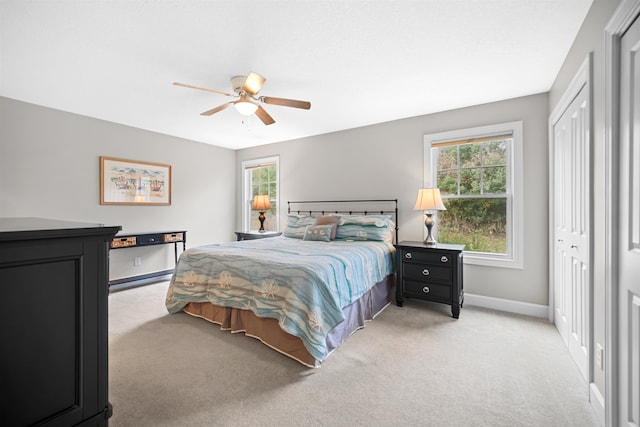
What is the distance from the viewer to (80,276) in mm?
974

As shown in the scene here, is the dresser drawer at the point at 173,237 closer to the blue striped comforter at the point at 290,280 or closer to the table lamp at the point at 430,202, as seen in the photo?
the blue striped comforter at the point at 290,280

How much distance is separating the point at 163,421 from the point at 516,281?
357 cm

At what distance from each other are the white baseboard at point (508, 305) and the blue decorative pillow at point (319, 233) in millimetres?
1878

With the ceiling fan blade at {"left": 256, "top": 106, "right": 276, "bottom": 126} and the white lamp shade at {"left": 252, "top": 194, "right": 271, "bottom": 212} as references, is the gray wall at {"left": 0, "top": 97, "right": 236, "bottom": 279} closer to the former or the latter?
the white lamp shade at {"left": 252, "top": 194, "right": 271, "bottom": 212}

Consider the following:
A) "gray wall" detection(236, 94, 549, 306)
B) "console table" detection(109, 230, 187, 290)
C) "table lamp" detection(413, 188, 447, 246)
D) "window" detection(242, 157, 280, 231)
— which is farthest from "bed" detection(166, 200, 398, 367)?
"window" detection(242, 157, 280, 231)

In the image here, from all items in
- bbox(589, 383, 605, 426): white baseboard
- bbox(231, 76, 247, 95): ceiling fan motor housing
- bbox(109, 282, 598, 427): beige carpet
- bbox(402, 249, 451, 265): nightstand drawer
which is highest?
bbox(231, 76, 247, 95): ceiling fan motor housing

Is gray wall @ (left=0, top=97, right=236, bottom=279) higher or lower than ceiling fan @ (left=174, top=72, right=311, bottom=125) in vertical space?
lower

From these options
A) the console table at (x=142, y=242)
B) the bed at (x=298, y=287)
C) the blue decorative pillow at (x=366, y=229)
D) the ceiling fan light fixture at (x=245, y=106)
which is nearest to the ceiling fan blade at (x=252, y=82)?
the ceiling fan light fixture at (x=245, y=106)

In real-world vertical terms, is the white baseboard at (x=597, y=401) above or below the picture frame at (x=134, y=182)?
below

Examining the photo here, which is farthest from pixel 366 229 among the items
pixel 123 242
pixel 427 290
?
pixel 123 242

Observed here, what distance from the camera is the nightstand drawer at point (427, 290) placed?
314 cm

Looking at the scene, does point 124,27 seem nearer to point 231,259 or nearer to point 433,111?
point 231,259

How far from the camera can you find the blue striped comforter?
2.20 metres

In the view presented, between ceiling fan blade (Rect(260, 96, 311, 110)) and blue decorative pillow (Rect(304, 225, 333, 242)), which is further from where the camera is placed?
blue decorative pillow (Rect(304, 225, 333, 242))
